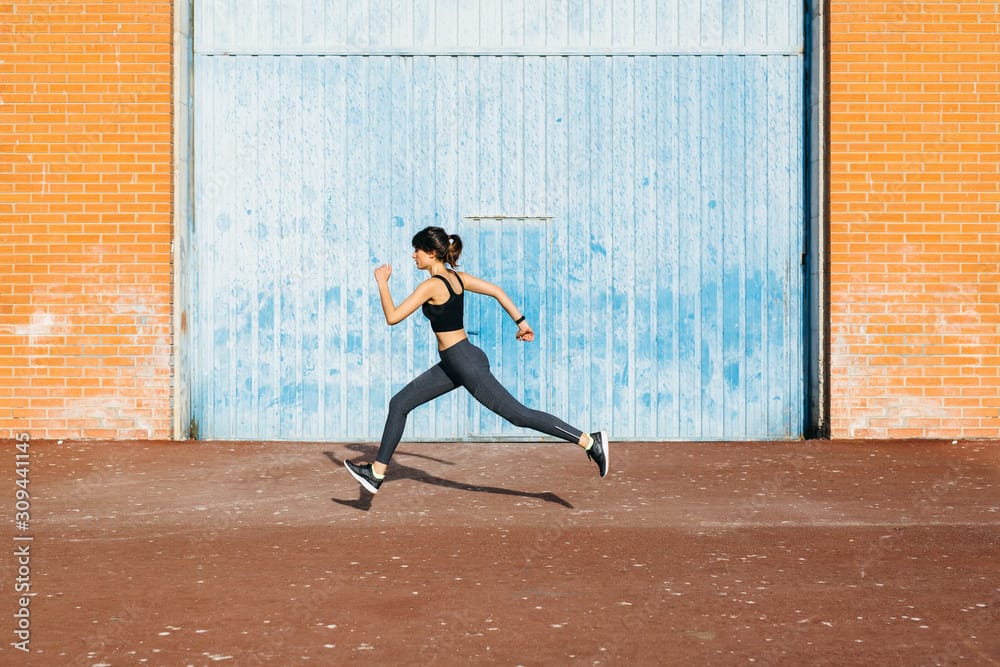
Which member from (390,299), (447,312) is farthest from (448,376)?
(390,299)

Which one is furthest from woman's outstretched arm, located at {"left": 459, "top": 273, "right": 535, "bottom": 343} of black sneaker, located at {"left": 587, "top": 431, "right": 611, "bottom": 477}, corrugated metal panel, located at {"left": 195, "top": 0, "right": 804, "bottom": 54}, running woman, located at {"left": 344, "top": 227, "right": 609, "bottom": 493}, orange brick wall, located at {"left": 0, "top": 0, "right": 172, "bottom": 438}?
orange brick wall, located at {"left": 0, "top": 0, "right": 172, "bottom": 438}

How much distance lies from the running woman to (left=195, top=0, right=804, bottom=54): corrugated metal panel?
3975mm

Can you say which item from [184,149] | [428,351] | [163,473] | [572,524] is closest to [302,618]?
[572,524]

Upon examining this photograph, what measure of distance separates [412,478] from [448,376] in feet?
5.30

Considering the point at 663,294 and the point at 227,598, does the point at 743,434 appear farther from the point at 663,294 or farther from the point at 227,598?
the point at 227,598

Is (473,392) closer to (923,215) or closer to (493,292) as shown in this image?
(493,292)

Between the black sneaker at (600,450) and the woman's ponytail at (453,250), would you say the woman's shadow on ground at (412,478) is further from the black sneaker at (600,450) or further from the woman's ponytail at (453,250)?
A: the woman's ponytail at (453,250)

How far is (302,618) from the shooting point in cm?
514

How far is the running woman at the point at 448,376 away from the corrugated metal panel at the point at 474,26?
398 cm

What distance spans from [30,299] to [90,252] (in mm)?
640

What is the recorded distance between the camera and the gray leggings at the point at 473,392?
24.6ft

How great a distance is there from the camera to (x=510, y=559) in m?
6.32

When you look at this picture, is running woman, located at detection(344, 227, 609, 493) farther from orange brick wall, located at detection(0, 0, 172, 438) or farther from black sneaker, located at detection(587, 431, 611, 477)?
orange brick wall, located at detection(0, 0, 172, 438)

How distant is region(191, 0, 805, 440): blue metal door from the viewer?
11.0m
